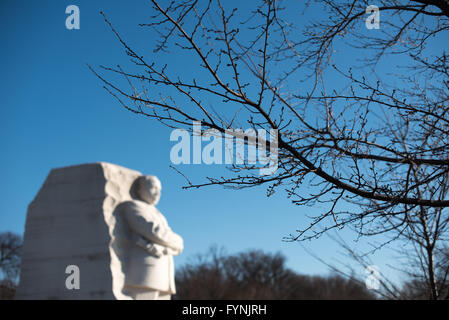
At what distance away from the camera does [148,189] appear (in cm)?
930

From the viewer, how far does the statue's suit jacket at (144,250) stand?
8.44m

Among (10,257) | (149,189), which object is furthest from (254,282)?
(149,189)

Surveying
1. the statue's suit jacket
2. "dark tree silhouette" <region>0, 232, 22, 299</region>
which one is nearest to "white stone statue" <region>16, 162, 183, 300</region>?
the statue's suit jacket

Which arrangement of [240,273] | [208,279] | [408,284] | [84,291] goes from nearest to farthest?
[408,284] < [84,291] < [208,279] < [240,273]

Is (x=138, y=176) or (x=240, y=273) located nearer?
(x=138, y=176)

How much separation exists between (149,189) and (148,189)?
0.07ft

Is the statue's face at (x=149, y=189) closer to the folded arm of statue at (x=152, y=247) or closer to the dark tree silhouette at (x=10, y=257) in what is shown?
the folded arm of statue at (x=152, y=247)

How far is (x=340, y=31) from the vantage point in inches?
154

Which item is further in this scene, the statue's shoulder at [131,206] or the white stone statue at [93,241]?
the statue's shoulder at [131,206]

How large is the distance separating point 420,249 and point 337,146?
312 cm

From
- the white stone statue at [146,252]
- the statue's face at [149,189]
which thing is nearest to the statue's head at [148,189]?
the statue's face at [149,189]

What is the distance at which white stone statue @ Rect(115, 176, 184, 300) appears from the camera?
8.44 meters
